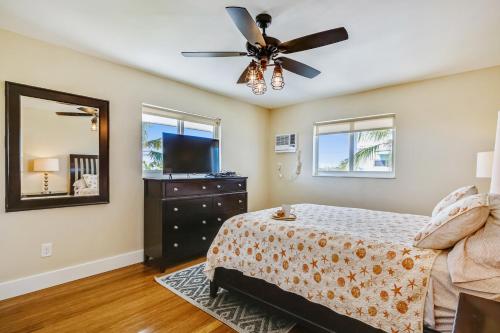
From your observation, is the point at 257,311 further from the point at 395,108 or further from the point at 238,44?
the point at 395,108

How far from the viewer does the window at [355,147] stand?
12.7 feet

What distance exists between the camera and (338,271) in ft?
5.40

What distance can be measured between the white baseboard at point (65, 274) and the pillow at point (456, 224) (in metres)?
3.05

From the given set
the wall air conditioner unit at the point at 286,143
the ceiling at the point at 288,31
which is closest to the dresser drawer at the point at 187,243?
the ceiling at the point at 288,31

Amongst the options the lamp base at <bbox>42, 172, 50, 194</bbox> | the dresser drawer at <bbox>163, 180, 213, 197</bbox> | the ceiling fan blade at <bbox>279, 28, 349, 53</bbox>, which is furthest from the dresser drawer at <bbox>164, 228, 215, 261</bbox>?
the ceiling fan blade at <bbox>279, 28, 349, 53</bbox>

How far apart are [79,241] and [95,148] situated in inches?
40.4

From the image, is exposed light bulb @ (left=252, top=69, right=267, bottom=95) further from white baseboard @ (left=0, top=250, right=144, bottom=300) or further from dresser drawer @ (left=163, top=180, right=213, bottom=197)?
white baseboard @ (left=0, top=250, right=144, bottom=300)

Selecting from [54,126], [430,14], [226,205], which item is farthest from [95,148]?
[430,14]

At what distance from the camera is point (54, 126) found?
8.67 feet

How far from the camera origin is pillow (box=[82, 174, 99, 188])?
2.84m

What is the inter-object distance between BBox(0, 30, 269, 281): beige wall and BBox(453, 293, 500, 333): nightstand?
3202 mm

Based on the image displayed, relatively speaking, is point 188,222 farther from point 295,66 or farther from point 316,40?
point 316,40

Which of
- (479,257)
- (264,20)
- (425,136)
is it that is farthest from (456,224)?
(425,136)

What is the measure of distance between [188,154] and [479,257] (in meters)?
3.04
